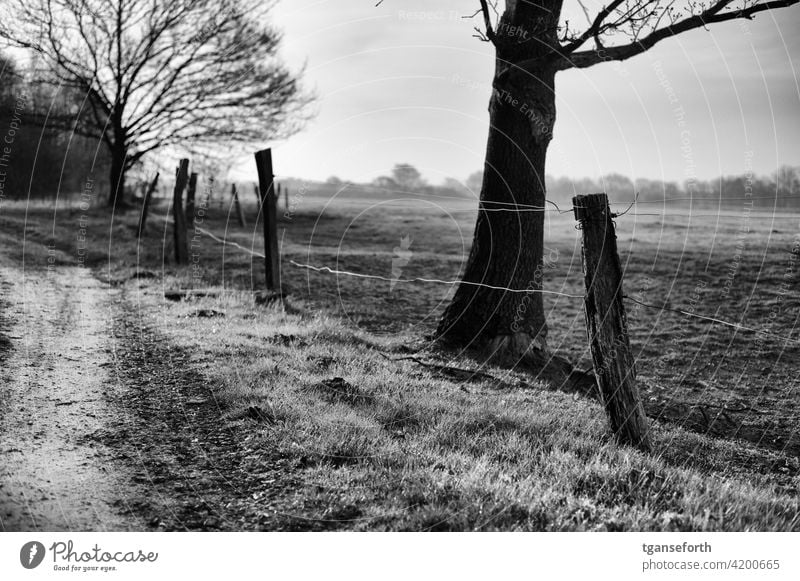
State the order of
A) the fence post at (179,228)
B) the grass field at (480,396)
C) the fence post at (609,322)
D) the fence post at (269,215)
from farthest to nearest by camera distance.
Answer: the fence post at (179,228) < the fence post at (269,215) < the fence post at (609,322) < the grass field at (480,396)

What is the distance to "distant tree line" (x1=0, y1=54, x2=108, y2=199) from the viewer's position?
15845 millimetres

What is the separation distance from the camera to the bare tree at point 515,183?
8742mm

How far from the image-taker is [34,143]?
23453 millimetres

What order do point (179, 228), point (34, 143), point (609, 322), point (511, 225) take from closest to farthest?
1. point (609, 322)
2. point (511, 225)
3. point (179, 228)
4. point (34, 143)

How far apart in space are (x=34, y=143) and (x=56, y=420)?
21152mm

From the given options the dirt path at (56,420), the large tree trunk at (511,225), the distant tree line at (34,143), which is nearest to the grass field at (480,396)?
the large tree trunk at (511,225)

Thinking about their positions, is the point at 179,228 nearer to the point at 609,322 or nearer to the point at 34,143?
the point at 34,143

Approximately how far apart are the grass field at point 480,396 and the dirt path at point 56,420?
3.58ft

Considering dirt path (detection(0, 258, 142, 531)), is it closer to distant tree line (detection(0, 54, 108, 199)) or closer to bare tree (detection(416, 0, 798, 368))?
bare tree (detection(416, 0, 798, 368))

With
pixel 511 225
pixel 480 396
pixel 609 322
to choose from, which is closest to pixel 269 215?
pixel 511 225

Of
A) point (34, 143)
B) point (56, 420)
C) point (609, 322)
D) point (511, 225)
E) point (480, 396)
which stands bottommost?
point (56, 420)

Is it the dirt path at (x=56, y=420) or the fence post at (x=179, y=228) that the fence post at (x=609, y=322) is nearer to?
the dirt path at (x=56, y=420)

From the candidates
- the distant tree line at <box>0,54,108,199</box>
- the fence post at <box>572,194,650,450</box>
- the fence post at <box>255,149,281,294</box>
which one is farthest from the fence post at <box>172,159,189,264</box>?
the fence post at <box>572,194,650,450</box>
